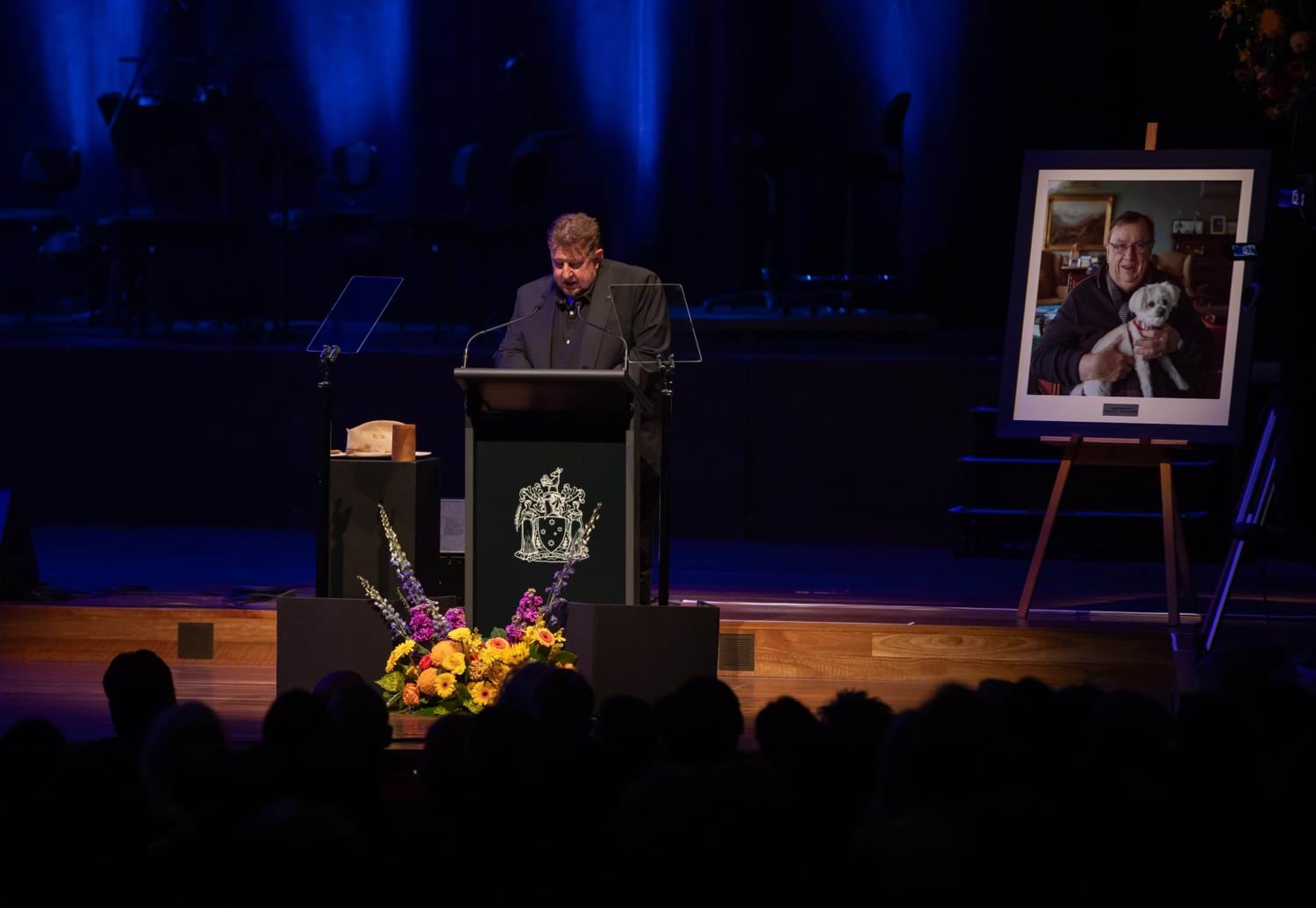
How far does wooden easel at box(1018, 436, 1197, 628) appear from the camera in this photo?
5.11m

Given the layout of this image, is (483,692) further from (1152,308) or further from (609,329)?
(1152,308)

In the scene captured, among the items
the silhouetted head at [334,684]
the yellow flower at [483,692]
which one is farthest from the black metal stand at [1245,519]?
the silhouetted head at [334,684]

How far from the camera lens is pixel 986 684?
2594 millimetres

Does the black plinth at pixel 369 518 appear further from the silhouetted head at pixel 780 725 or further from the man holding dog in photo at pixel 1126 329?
the silhouetted head at pixel 780 725

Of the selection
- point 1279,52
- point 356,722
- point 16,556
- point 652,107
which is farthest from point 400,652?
Result: point 652,107

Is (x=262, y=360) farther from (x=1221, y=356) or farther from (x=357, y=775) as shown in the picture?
(x=357, y=775)

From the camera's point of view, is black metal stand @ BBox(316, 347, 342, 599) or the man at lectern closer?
black metal stand @ BBox(316, 347, 342, 599)

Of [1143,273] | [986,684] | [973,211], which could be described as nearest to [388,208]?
[973,211]

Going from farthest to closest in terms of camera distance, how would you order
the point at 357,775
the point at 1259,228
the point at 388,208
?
the point at 388,208 < the point at 1259,228 < the point at 357,775

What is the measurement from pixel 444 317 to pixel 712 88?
2094 millimetres

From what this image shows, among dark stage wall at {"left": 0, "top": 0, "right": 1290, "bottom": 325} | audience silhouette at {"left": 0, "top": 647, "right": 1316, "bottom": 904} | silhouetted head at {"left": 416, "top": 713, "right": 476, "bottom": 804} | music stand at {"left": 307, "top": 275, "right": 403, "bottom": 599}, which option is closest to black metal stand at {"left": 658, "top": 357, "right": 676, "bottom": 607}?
music stand at {"left": 307, "top": 275, "right": 403, "bottom": 599}

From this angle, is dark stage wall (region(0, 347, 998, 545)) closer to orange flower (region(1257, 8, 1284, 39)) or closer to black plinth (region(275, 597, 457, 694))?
orange flower (region(1257, 8, 1284, 39))

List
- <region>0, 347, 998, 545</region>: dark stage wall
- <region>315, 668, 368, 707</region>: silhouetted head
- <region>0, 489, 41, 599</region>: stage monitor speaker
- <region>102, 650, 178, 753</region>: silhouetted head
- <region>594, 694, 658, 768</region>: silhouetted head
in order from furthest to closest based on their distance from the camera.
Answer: <region>0, 347, 998, 545</region>: dark stage wall
<region>0, 489, 41, 599</region>: stage monitor speaker
<region>102, 650, 178, 753</region>: silhouetted head
<region>315, 668, 368, 707</region>: silhouetted head
<region>594, 694, 658, 768</region>: silhouetted head

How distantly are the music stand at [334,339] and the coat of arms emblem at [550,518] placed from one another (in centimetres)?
52
